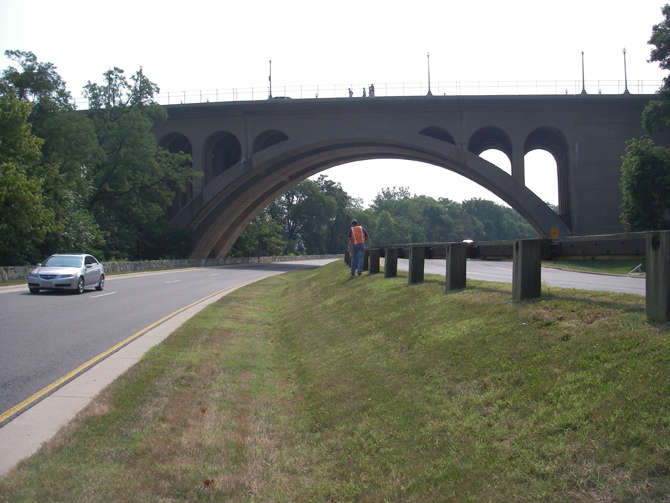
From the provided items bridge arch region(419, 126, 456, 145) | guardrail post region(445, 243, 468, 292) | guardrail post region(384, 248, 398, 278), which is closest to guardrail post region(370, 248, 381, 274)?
guardrail post region(384, 248, 398, 278)

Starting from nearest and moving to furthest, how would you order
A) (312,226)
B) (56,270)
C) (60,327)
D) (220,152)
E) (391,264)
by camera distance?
(60,327) → (391,264) → (56,270) → (220,152) → (312,226)

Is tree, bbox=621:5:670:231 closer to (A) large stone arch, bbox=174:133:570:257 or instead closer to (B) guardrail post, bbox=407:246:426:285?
(A) large stone arch, bbox=174:133:570:257

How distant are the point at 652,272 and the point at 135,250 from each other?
51.8 m

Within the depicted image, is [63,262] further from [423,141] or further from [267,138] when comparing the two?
[267,138]

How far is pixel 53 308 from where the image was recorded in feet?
48.2

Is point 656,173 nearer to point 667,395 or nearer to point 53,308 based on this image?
point 53,308

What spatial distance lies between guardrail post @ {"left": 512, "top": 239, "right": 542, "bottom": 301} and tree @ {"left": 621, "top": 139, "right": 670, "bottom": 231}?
32.0 metres

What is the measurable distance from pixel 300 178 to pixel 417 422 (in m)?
65.8

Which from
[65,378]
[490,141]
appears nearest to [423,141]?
[490,141]

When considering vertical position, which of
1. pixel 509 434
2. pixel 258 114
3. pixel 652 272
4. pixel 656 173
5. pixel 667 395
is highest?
pixel 258 114

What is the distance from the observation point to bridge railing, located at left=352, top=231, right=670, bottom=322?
500cm

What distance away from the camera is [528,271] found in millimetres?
7199

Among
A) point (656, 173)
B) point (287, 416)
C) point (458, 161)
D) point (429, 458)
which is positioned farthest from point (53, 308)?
point (458, 161)

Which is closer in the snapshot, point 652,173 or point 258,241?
point 652,173
